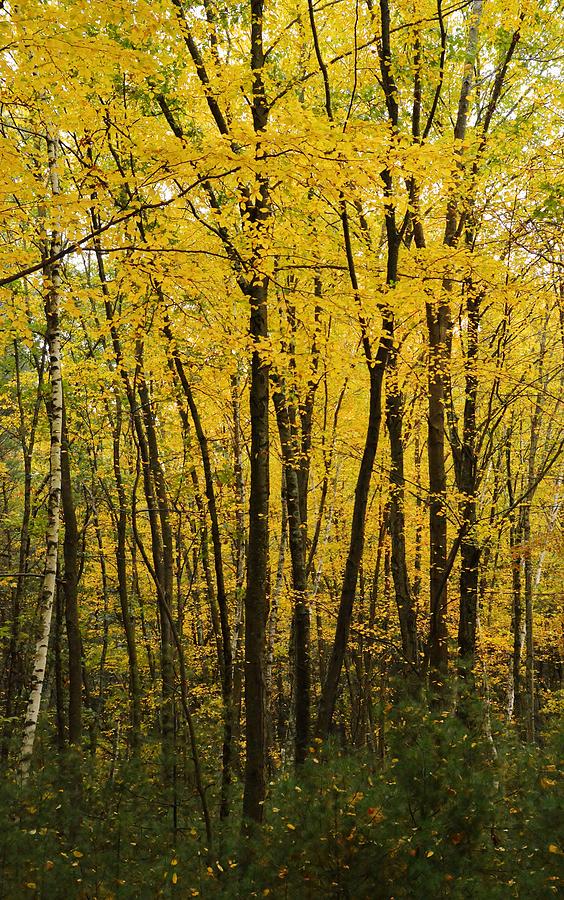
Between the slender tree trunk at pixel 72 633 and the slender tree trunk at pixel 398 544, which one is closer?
the slender tree trunk at pixel 398 544

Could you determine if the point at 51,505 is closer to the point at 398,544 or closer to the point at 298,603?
the point at 298,603

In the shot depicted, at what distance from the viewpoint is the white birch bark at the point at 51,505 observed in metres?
6.33

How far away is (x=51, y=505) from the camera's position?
6914 millimetres

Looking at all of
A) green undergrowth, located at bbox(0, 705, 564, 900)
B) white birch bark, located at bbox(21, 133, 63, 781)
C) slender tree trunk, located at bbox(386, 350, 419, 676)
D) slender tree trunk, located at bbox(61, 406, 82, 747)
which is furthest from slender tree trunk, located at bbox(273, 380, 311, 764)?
slender tree trunk, located at bbox(61, 406, 82, 747)

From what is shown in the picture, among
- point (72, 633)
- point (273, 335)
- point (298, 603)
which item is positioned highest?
point (273, 335)

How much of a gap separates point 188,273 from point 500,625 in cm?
1952

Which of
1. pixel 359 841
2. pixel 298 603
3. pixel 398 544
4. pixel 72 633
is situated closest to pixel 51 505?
pixel 72 633

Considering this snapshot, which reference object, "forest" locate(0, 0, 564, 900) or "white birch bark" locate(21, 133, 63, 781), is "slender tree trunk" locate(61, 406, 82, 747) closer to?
"forest" locate(0, 0, 564, 900)

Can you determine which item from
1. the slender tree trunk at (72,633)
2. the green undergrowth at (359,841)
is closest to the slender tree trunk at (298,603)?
the green undergrowth at (359,841)

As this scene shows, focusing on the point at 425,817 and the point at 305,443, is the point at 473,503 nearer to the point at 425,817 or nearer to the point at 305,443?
the point at 305,443

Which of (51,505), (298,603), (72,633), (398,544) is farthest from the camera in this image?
(398,544)

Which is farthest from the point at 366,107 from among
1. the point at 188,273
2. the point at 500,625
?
the point at 500,625

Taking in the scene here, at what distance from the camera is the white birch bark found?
6.33 meters

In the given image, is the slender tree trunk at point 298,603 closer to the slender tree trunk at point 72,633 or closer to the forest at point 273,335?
the forest at point 273,335
